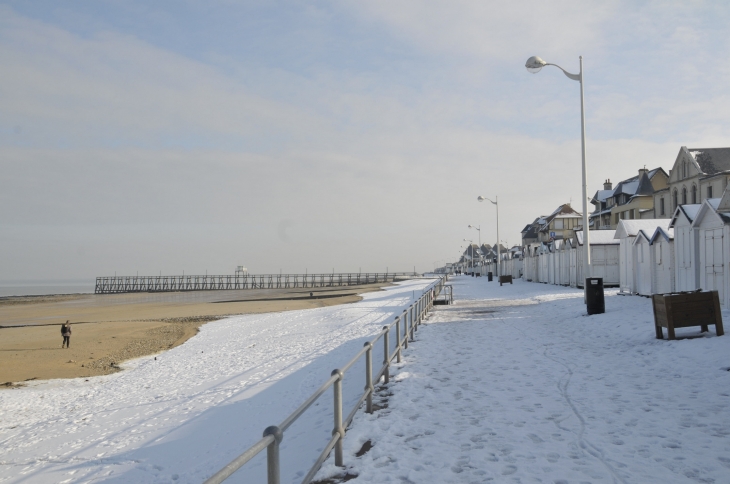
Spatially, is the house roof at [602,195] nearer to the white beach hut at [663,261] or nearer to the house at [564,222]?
the house at [564,222]

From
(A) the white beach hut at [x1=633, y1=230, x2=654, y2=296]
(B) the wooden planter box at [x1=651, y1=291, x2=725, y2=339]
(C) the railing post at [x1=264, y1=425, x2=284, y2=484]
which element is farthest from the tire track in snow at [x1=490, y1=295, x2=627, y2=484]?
(A) the white beach hut at [x1=633, y1=230, x2=654, y2=296]

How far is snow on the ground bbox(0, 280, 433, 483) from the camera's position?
776 cm

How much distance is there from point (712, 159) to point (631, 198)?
16.6 meters

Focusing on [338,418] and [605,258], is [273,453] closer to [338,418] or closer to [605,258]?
[338,418]

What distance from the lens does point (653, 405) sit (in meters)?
6.98

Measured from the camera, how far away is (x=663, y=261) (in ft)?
68.8

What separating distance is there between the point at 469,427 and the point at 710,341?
23.7 feet

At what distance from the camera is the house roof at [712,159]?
143 feet

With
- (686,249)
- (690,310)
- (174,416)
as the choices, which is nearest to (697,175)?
(686,249)

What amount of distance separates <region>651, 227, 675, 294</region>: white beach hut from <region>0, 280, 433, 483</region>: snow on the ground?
1282 cm

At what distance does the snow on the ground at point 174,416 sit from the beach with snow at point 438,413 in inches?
1.6

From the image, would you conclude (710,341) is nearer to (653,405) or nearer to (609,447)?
(653,405)

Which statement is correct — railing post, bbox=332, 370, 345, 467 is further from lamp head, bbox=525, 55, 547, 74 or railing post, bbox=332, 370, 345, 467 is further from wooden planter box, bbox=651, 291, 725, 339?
lamp head, bbox=525, 55, 547, 74

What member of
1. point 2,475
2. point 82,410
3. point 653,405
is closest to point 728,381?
point 653,405
